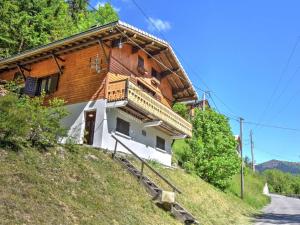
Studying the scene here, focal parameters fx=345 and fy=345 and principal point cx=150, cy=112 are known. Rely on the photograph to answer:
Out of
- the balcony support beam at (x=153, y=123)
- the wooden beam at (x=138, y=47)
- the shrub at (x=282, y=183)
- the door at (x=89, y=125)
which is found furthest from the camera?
the shrub at (x=282, y=183)

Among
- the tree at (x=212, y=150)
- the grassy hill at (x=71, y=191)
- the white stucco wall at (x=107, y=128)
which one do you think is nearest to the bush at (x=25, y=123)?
the grassy hill at (x=71, y=191)

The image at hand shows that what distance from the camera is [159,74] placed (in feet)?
88.7

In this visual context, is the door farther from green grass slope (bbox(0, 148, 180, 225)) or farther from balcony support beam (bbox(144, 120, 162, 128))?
green grass slope (bbox(0, 148, 180, 225))

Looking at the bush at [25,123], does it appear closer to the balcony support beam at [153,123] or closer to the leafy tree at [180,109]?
the balcony support beam at [153,123]

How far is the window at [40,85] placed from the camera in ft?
74.3

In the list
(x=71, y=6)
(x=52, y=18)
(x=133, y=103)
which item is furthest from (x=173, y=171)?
(x=71, y=6)

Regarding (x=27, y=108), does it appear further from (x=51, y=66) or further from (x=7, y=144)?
(x=51, y=66)

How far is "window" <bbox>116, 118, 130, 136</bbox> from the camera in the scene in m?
20.6

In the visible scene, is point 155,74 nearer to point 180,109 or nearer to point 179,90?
point 179,90

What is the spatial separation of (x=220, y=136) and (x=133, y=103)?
16.1 metres

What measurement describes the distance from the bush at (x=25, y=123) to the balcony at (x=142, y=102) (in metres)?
5.52

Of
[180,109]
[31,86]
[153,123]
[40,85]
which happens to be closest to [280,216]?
[153,123]

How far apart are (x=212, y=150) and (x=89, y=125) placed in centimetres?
1519

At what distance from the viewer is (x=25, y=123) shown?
39.1 feet
